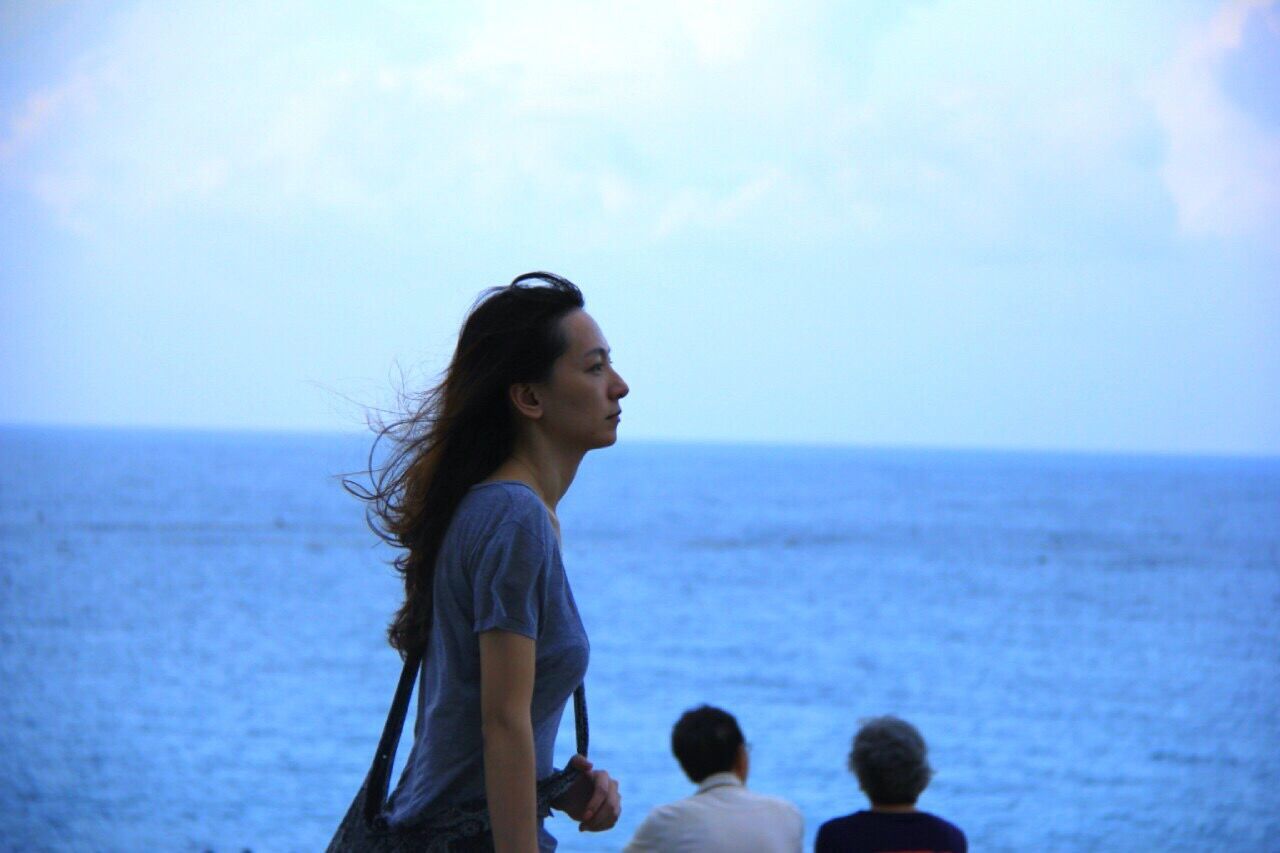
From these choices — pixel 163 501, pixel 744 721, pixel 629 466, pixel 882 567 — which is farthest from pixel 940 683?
pixel 629 466

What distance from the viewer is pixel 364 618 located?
43094mm

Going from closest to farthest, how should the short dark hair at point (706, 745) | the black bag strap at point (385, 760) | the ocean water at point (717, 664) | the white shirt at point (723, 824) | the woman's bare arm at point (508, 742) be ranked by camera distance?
the woman's bare arm at point (508, 742), the black bag strap at point (385, 760), the white shirt at point (723, 824), the short dark hair at point (706, 745), the ocean water at point (717, 664)

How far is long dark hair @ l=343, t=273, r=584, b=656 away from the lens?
181cm

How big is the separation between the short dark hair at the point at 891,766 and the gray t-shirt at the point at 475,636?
2.03 metres

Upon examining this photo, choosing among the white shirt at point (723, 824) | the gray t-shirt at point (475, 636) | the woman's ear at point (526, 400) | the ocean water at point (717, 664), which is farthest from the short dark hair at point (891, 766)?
the woman's ear at point (526, 400)

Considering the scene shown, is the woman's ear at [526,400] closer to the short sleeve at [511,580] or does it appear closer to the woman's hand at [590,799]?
the short sleeve at [511,580]

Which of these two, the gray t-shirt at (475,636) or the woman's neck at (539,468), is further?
the woman's neck at (539,468)

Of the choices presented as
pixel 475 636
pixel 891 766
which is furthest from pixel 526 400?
pixel 891 766

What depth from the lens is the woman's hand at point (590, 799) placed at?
1814 mm

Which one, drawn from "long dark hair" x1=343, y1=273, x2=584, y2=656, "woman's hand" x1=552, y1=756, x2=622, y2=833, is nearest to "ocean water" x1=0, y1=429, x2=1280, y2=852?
"long dark hair" x1=343, y1=273, x2=584, y2=656

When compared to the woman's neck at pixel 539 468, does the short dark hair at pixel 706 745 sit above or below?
below

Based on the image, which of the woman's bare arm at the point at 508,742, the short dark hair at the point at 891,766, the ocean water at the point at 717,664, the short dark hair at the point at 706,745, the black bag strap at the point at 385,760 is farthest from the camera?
the ocean water at the point at 717,664

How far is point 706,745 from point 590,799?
2476mm

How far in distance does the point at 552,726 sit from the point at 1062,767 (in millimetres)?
25232
